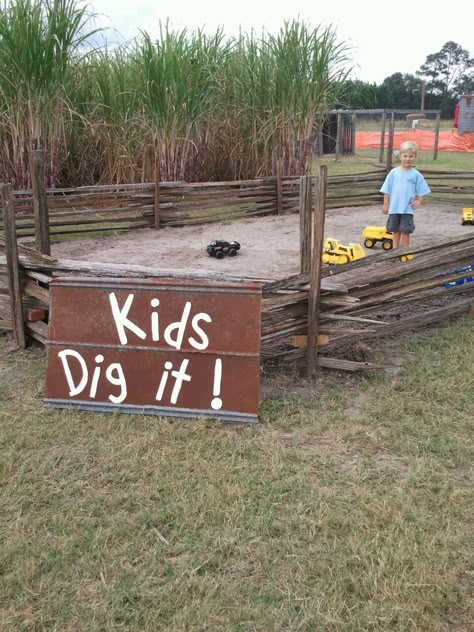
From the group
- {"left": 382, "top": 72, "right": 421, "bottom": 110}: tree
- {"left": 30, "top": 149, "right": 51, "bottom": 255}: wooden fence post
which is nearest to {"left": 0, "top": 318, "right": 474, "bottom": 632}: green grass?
{"left": 30, "top": 149, "right": 51, "bottom": 255}: wooden fence post

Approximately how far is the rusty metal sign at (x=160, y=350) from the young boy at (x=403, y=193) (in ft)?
10.8

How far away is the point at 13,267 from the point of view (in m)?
4.41

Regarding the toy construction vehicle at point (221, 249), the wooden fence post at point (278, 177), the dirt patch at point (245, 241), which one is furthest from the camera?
the wooden fence post at point (278, 177)

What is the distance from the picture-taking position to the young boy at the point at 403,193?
621cm

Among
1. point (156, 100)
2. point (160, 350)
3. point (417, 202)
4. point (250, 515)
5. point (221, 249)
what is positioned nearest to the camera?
point (250, 515)

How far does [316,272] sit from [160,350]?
3.50 feet

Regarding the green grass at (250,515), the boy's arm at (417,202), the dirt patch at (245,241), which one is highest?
the boy's arm at (417,202)

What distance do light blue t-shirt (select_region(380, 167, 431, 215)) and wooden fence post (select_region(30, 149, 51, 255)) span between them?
3354mm

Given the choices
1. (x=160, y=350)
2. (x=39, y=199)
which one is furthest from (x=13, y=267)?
(x=160, y=350)

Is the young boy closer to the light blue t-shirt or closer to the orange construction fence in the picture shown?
the light blue t-shirt

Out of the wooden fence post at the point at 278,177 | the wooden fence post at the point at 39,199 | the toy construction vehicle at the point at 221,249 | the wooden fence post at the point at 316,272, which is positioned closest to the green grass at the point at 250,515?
the wooden fence post at the point at 316,272

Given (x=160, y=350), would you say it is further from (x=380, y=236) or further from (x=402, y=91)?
(x=402, y=91)

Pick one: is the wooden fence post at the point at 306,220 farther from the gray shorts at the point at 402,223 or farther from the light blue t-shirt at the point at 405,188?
the gray shorts at the point at 402,223

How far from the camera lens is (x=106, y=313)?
3.57 m
